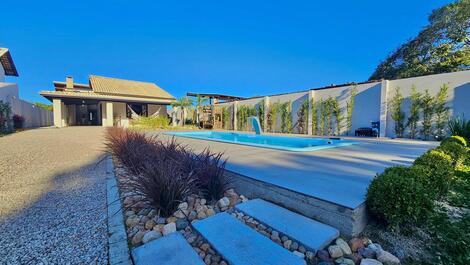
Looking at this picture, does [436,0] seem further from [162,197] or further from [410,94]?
[162,197]

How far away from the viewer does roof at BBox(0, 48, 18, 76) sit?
738 inches

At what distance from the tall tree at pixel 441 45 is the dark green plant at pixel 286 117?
11.4 metres

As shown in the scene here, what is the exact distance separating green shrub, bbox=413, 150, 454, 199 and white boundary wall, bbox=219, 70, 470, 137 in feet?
30.5

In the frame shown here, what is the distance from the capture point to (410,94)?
10281 mm

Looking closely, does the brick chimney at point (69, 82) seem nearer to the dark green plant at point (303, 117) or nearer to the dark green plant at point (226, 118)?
the dark green plant at point (226, 118)

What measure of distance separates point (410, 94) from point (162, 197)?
13.0 m

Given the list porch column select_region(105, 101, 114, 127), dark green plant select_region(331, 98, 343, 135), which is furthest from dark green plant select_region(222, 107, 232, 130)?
porch column select_region(105, 101, 114, 127)

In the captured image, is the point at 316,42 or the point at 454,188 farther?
the point at 316,42

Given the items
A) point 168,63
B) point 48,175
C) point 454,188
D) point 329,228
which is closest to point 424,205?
point 329,228

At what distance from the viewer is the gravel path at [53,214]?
177 centimetres

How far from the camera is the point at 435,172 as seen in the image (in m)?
2.71

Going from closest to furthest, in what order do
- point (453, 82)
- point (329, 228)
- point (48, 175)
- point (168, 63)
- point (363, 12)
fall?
point (329, 228) < point (48, 175) < point (453, 82) < point (363, 12) < point (168, 63)

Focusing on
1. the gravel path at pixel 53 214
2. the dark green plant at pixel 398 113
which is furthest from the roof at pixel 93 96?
the dark green plant at pixel 398 113

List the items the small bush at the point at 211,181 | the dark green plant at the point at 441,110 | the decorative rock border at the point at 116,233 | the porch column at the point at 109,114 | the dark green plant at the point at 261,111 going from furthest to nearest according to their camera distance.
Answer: the porch column at the point at 109,114 < the dark green plant at the point at 261,111 < the dark green plant at the point at 441,110 < the small bush at the point at 211,181 < the decorative rock border at the point at 116,233
